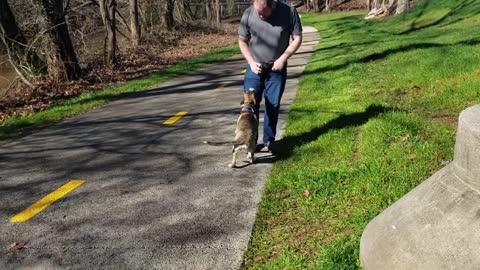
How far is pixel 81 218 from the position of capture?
4668 millimetres

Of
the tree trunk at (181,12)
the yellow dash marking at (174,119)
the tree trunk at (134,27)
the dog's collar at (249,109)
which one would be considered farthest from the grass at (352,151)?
the tree trunk at (181,12)

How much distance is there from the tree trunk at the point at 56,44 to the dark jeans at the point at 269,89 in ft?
34.0

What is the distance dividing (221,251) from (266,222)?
2.16 ft

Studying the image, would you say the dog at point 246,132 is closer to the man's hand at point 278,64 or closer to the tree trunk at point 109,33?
the man's hand at point 278,64

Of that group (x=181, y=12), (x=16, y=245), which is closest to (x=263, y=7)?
(x=16, y=245)

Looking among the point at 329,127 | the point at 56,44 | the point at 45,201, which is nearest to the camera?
the point at 45,201

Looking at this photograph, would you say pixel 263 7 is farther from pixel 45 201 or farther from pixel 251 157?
pixel 45 201

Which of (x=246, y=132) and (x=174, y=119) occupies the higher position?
(x=246, y=132)

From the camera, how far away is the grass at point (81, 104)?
9.37 m

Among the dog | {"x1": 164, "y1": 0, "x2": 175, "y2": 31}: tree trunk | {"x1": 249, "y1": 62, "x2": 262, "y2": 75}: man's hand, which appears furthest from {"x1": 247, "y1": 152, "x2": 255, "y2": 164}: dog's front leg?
{"x1": 164, "y1": 0, "x2": 175, "y2": 31}: tree trunk

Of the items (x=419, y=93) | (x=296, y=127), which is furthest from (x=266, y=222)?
(x=419, y=93)

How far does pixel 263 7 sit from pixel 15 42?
36.2ft

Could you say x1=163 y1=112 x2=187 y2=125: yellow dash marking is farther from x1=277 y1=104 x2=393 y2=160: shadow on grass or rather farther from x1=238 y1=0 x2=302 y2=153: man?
A: x1=238 y1=0 x2=302 y2=153: man

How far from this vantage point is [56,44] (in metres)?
14.9
